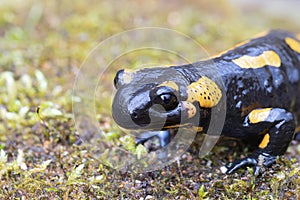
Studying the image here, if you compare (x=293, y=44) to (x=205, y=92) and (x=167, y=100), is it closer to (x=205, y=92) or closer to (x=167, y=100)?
(x=205, y=92)

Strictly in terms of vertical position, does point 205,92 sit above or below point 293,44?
below

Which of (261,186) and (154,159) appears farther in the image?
(154,159)

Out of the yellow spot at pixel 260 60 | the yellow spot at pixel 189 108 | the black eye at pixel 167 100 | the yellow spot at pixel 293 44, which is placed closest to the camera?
the black eye at pixel 167 100

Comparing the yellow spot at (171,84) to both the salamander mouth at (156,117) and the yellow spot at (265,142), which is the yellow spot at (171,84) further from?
the yellow spot at (265,142)

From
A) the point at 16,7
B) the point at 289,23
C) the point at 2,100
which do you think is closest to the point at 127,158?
the point at 2,100

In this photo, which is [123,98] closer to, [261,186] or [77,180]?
[77,180]

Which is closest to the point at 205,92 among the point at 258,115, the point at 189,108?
the point at 189,108

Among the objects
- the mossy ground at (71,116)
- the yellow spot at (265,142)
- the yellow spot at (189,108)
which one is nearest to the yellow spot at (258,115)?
the yellow spot at (265,142)
